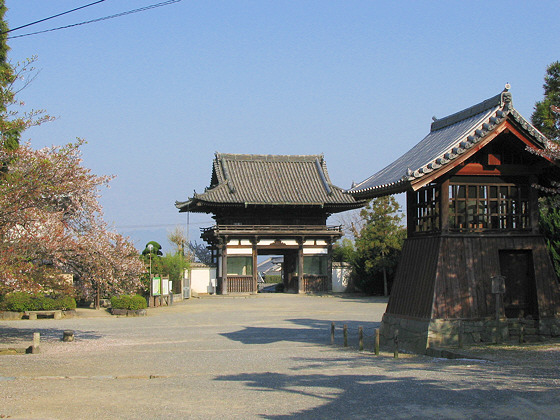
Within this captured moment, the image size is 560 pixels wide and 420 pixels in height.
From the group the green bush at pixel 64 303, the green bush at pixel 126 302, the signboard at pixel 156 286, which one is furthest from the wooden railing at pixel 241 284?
the green bush at pixel 64 303

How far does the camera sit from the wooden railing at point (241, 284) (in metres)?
43.5

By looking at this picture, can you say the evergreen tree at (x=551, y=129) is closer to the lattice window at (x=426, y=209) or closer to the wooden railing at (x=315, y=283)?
the lattice window at (x=426, y=209)

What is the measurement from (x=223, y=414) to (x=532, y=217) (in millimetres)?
10158

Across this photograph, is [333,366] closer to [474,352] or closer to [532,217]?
[474,352]

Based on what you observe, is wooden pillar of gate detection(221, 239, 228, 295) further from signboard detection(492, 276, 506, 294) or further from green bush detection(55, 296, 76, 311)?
signboard detection(492, 276, 506, 294)

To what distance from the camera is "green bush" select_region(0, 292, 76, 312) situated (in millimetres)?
26516

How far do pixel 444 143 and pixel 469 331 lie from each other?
192 inches

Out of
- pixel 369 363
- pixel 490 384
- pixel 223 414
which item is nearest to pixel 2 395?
pixel 223 414

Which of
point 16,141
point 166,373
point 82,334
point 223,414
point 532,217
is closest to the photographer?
point 223,414

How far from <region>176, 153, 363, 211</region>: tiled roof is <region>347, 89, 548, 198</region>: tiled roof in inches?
928

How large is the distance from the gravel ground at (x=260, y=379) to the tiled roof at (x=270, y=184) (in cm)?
2285

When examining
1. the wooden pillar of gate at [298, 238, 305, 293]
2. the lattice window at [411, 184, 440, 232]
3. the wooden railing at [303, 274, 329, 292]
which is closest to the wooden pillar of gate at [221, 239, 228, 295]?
the wooden pillar of gate at [298, 238, 305, 293]

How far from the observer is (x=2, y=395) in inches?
414

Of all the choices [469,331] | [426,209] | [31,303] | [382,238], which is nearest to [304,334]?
[426,209]
